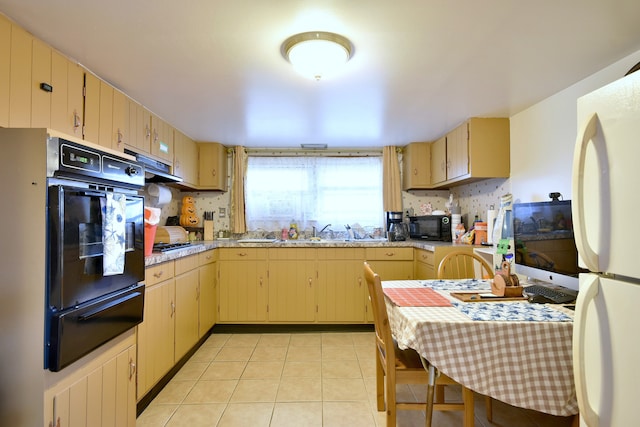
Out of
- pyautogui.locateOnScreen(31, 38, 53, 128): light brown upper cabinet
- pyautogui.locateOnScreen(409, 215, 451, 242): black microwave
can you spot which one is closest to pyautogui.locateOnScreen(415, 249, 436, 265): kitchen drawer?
pyautogui.locateOnScreen(409, 215, 451, 242): black microwave

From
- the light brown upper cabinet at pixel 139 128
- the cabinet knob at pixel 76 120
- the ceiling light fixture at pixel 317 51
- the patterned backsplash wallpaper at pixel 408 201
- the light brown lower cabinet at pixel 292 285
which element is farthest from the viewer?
the patterned backsplash wallpaper at pixel 408 201

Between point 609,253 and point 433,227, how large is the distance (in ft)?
8.42

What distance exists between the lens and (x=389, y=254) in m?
3.27

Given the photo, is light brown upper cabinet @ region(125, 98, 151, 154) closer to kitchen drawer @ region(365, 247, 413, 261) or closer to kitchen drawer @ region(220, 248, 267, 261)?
kitchen drawer @ region(220, 248, 267, 261)

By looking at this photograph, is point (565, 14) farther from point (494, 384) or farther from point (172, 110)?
point (172, 110)

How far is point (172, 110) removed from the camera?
100 inches

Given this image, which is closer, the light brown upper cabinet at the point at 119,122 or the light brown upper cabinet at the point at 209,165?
the light brown upper cabinet at the point at 119,122

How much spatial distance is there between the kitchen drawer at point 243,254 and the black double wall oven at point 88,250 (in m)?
1.63

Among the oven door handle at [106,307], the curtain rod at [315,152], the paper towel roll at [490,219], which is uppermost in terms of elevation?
the curtain rod at [315,152]

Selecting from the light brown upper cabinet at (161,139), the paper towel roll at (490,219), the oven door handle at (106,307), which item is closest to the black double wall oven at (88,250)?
the oven door handle at (106,307)

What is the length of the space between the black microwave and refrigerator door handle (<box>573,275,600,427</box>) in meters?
2.46

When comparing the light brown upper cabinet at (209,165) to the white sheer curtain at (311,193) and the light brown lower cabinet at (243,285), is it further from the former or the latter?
the light brown lower cabinet at (243,285)

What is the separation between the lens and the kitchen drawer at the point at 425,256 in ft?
9.44

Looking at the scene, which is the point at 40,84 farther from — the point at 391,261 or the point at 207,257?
the point at 391,261
